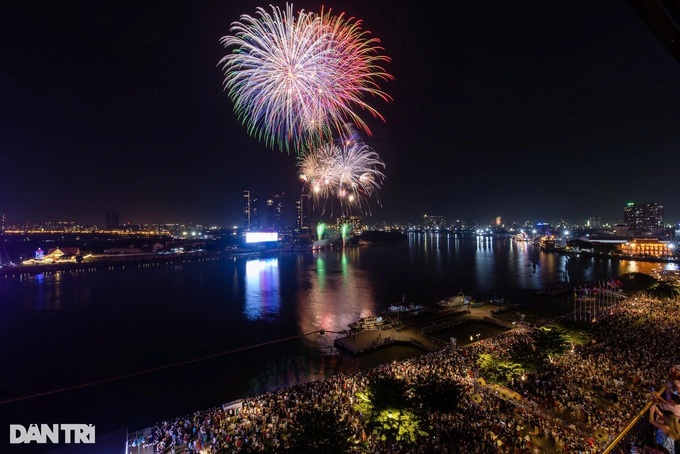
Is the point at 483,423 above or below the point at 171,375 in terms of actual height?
above

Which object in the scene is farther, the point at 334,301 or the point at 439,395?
the point at 334,301

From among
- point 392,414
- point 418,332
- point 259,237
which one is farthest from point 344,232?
point 392,414

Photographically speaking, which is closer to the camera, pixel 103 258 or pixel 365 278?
pixel 365 278

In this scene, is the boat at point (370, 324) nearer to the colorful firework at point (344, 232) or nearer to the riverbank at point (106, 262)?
the riverbank at point (106, 262)

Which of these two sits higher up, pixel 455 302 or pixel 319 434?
pixel 319 434

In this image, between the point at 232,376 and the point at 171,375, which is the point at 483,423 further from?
the point at 171,375

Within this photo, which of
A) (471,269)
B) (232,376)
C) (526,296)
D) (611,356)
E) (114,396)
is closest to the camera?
(611,356)

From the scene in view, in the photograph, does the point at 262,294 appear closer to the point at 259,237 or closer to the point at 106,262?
the point at 106,262

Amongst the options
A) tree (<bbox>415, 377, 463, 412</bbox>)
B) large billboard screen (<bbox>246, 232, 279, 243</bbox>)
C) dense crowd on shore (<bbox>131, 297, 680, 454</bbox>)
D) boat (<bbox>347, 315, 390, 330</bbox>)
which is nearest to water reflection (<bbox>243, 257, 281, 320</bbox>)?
boat (<bbox>347, 315, 390, 330</bbox>)

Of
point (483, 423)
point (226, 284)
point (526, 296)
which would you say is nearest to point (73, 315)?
point (226, 284)
